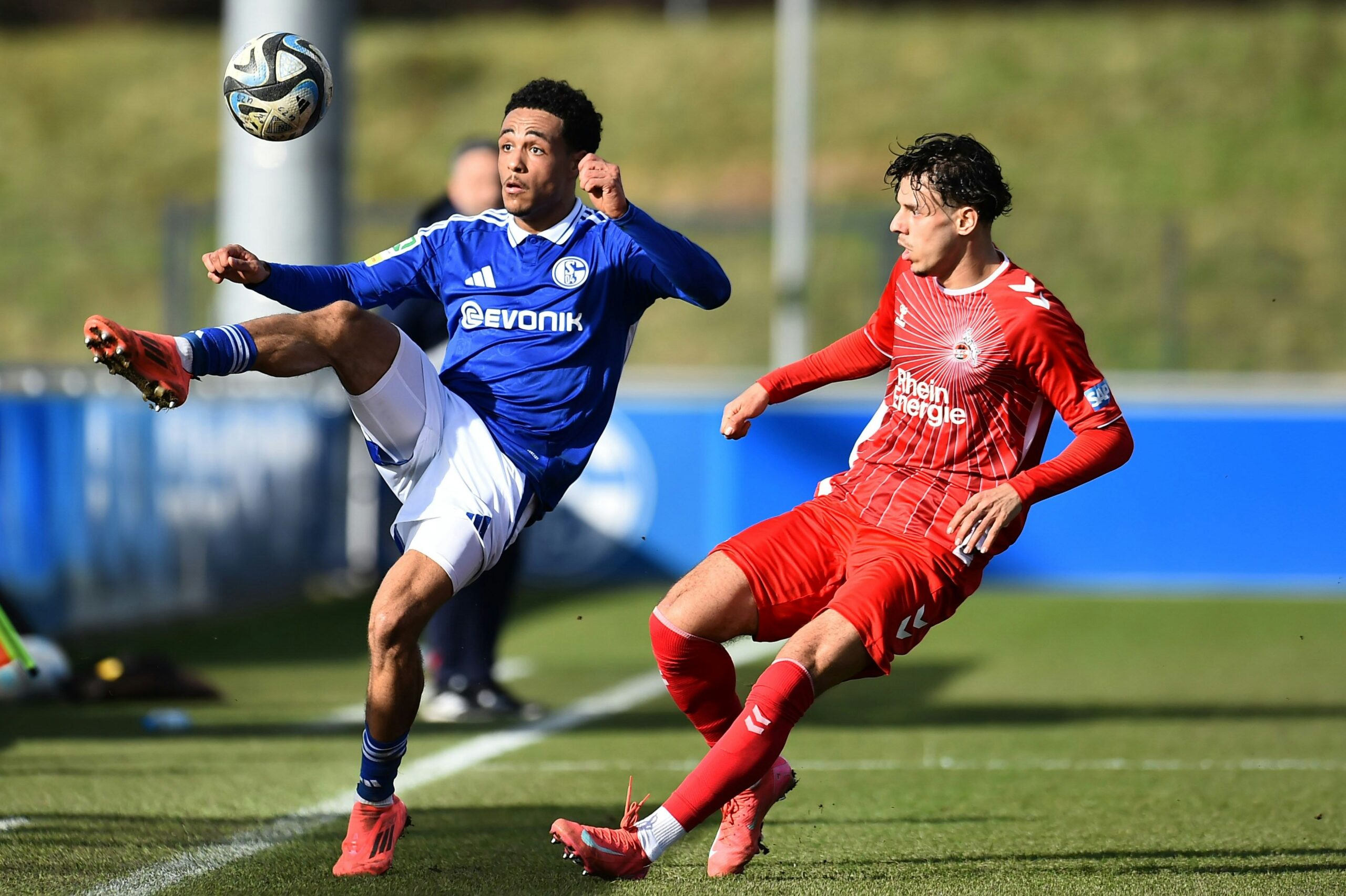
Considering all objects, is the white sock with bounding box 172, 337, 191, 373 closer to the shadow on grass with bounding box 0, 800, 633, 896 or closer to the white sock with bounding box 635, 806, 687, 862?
the shadow on grass with bounding box 0, 800, 633, 896

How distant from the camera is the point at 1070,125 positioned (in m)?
34.8

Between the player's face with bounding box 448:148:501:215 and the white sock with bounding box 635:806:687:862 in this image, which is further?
the player's face with bounding box 448:148:501:215

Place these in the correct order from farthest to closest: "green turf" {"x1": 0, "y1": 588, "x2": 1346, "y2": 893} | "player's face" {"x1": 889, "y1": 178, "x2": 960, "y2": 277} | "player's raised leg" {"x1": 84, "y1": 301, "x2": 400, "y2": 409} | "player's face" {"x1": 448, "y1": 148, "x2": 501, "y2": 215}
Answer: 1. "player's face" {"x1": 448, "y1": 148, "x2": 501, "y2": 215}
2. "green turf" {"x1": 0, "y1": 588, "x2": 1346, "y2": 893}
3. "player's face" {"x1": 889, "y1": 178, "x2": 960, "y2": 277}
4. "player's raised leg" {"x1": 84, "y1": 301, "x2": 400, "y2": 409}

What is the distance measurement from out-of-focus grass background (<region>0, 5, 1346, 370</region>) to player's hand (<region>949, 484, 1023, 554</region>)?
20397 millimetres

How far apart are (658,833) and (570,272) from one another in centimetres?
169

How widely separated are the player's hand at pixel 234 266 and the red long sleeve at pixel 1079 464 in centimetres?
212

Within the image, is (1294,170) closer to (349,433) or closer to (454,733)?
(349,433)

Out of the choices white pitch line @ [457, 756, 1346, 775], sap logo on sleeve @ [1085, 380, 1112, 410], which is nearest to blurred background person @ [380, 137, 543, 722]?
white pitch line @ [457, 756, 1346, 775]

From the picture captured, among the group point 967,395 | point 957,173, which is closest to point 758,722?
point 967,395

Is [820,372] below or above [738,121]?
above

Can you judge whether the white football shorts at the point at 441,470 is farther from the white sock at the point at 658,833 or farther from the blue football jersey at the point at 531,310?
the white sock at the point at 658,833

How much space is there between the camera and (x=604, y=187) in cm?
453

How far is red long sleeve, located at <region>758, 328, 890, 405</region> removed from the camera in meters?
5.02

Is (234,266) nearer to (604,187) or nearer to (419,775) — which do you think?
(604,187)
